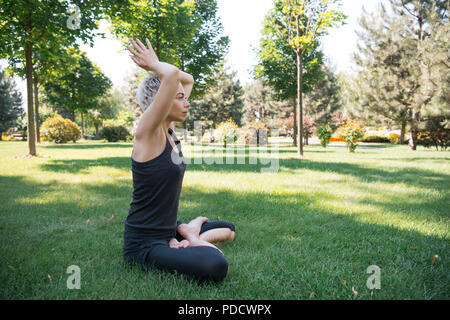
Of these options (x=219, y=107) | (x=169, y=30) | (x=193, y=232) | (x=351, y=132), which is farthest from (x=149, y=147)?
(x=219, y=107)

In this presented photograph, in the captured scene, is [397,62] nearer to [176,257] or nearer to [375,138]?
Result: [375,138]

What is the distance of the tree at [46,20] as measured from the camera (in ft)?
29.6

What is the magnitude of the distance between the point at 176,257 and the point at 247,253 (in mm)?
944

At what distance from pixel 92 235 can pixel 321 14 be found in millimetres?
10993

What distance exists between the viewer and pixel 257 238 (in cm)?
327

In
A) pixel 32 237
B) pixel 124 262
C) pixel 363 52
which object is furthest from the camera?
pixel 363 52

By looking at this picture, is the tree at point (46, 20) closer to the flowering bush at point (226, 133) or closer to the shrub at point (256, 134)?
the flowering bush at point (226, 133)

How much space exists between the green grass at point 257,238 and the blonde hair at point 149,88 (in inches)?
59.7

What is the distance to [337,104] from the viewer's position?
39250 millimetres

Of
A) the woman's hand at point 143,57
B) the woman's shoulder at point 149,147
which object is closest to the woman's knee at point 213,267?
the woman's shoulder at point 149,147
